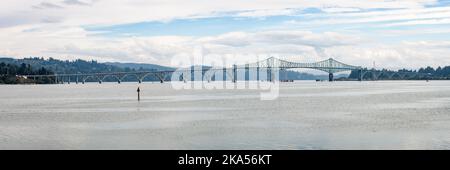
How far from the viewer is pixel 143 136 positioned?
2488 centimetres

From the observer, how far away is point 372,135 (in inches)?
969
